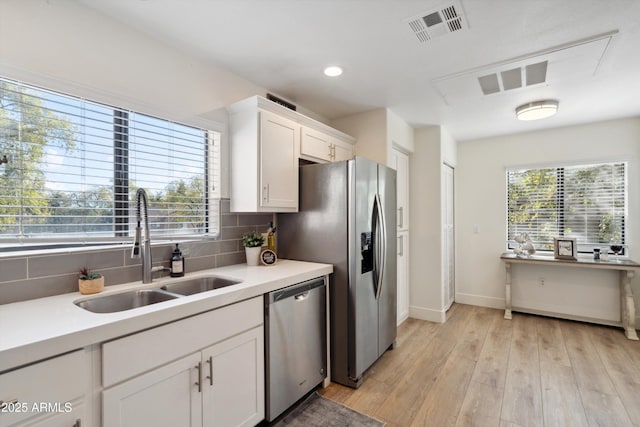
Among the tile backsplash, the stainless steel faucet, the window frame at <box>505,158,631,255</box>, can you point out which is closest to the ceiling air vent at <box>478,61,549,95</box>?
the window frame at <box>505,158,631,255</box>

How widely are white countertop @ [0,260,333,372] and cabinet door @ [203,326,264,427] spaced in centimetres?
24

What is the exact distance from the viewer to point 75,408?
3.49 feet

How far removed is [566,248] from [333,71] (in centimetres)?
357

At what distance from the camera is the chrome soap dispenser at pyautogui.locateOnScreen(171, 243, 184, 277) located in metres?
1.98

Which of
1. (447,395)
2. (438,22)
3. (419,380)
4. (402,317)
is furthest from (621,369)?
(438,22)

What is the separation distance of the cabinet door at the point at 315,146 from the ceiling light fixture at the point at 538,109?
2.04 metres

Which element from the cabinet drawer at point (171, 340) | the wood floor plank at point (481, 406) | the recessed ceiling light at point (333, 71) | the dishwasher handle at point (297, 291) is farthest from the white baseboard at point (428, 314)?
the recessed ceiling light at point (333, 71)

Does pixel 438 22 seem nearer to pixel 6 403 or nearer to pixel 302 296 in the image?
pixel 302 296

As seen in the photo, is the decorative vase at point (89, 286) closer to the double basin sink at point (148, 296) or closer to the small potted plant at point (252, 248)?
the double basin sink at point (148, 296)

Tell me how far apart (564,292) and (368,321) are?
10.0ft

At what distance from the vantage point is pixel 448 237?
4.24 metres

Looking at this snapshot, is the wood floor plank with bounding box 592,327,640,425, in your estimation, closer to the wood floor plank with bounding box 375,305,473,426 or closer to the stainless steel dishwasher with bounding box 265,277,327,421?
the wood floor plank with bounding box 375,305,473,426

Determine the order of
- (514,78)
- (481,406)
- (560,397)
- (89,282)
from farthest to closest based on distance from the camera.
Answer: (514,78) < (560,397) < (481,406) < (89,282)

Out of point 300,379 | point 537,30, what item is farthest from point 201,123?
point 537,30
